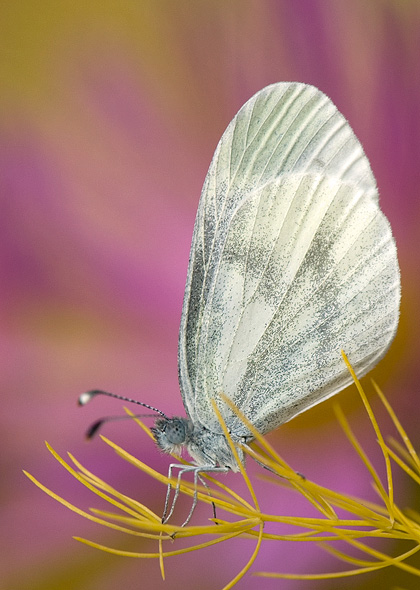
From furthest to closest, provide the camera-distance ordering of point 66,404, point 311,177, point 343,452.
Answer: point 66,404 → point 343,452 → point 311,177

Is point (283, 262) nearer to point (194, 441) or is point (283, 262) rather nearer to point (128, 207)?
point (194, 441)

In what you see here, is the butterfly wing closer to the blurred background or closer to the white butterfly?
the white butterfly

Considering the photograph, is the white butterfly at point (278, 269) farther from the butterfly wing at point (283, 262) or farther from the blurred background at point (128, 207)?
the blurred background at point (128, 207)

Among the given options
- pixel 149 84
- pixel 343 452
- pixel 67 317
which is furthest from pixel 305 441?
pixel 149 84

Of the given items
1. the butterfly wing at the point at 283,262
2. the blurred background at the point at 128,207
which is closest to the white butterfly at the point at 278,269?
the butterfly wing at the point at 283,262

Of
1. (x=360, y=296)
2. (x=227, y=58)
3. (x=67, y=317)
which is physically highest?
(x=227, y=58)

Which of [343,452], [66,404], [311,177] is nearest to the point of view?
[311,177]

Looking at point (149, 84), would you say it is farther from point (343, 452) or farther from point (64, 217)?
point (343, 452)

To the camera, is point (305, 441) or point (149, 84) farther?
point (149, 84)
